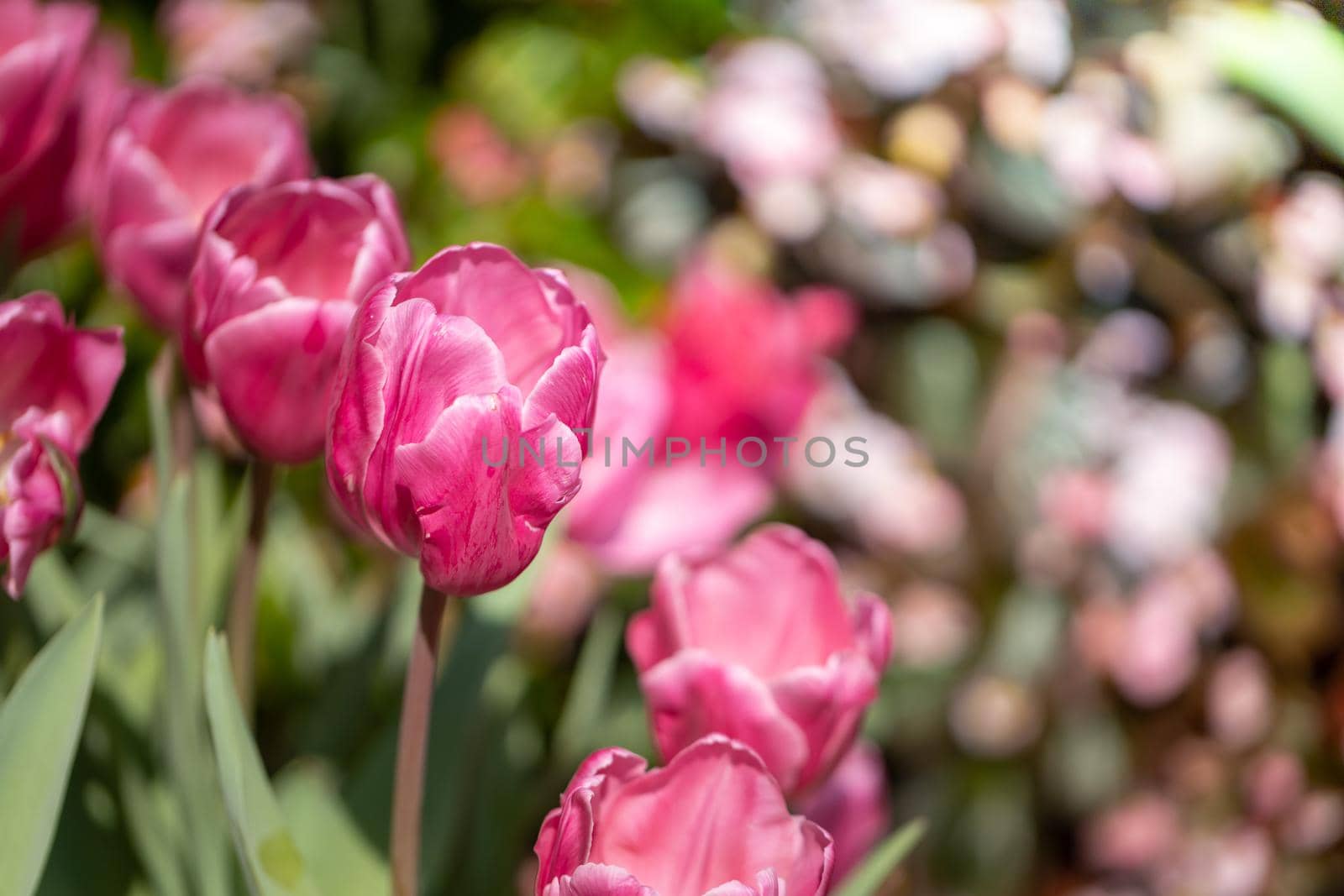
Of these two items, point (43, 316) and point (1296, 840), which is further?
point (1296, 840)

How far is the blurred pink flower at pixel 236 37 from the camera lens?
36.6 inches

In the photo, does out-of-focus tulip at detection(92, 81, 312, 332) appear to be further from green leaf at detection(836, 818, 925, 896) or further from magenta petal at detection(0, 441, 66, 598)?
green leaf at detection(836, 818, 925, 896)

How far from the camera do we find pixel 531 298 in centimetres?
23

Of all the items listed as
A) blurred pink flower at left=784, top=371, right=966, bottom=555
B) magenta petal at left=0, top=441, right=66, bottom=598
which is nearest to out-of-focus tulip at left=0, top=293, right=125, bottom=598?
magenta petal at left=0, top=441, right=66, bottom=598

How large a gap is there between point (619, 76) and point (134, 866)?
85 centimetres

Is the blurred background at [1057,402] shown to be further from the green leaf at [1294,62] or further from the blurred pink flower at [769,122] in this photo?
the green leaf at [1294,62]

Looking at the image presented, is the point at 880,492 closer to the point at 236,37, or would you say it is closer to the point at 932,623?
the point at 932,623

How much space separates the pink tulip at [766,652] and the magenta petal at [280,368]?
95mm

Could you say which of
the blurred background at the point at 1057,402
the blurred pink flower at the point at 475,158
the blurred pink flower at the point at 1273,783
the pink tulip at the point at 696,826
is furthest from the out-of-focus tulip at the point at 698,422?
the blurred pink flower at the point at 1273,783

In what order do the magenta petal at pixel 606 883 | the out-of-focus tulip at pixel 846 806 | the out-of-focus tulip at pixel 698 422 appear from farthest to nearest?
the out-of-focus tulip at pixel 698 422 → the out-of-focus tulip at pixel 846 806 → the magenta petal at pixel 606 883

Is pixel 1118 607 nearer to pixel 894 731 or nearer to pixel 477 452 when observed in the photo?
pixel 894 731

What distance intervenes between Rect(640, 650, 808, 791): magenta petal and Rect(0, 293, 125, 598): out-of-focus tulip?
0.14 meters

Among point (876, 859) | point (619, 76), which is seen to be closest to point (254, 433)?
point (876, 859)

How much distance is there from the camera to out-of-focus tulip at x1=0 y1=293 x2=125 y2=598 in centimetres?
24
